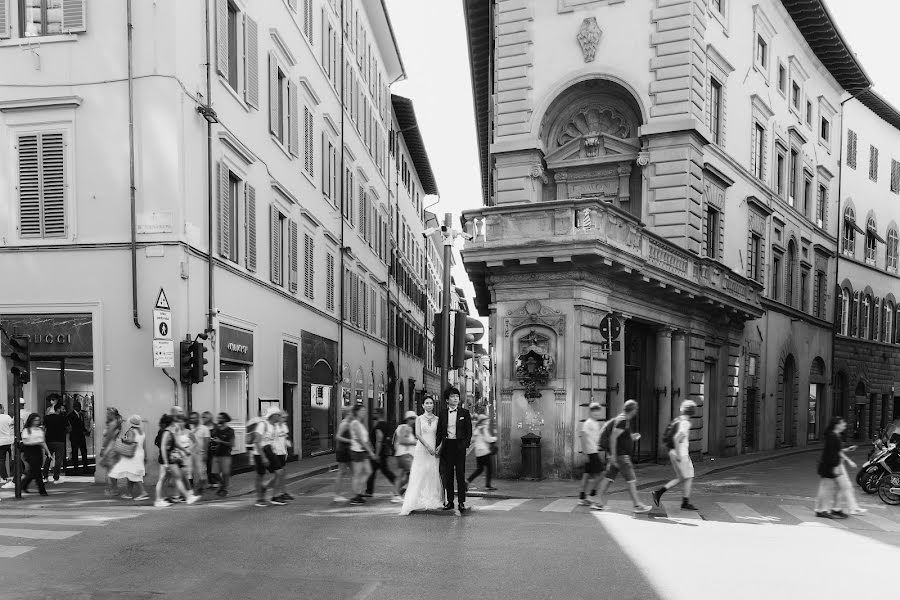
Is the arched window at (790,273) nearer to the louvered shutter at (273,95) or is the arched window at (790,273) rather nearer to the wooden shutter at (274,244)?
the wooden shutter at (274,244)

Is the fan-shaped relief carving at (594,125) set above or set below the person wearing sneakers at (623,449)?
above

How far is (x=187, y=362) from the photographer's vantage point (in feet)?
51.6

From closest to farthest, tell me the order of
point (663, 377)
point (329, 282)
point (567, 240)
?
point (567, 240)
point (663, 377)
point (329, 282)

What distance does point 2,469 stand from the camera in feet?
52.4

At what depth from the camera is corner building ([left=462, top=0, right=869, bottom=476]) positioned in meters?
18.8

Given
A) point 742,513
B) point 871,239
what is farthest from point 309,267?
point 871,239

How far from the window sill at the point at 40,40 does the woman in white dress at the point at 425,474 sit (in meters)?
10.1

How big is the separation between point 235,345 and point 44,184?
5.11m

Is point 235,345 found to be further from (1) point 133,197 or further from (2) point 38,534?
(2) point 38,534

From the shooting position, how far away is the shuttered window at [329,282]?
1104 inches

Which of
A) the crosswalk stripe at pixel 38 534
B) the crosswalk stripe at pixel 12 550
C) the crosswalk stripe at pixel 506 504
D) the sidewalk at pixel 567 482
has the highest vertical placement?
the crosswalk stripe at pixel 12 550

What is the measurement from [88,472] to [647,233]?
13.7m

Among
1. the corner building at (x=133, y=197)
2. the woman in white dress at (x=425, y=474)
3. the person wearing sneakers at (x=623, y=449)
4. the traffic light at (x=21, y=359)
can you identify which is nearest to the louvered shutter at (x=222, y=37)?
the corner building at (x=133, y=197)

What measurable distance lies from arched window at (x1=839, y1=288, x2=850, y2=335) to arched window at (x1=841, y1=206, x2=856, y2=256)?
198 centimetres
